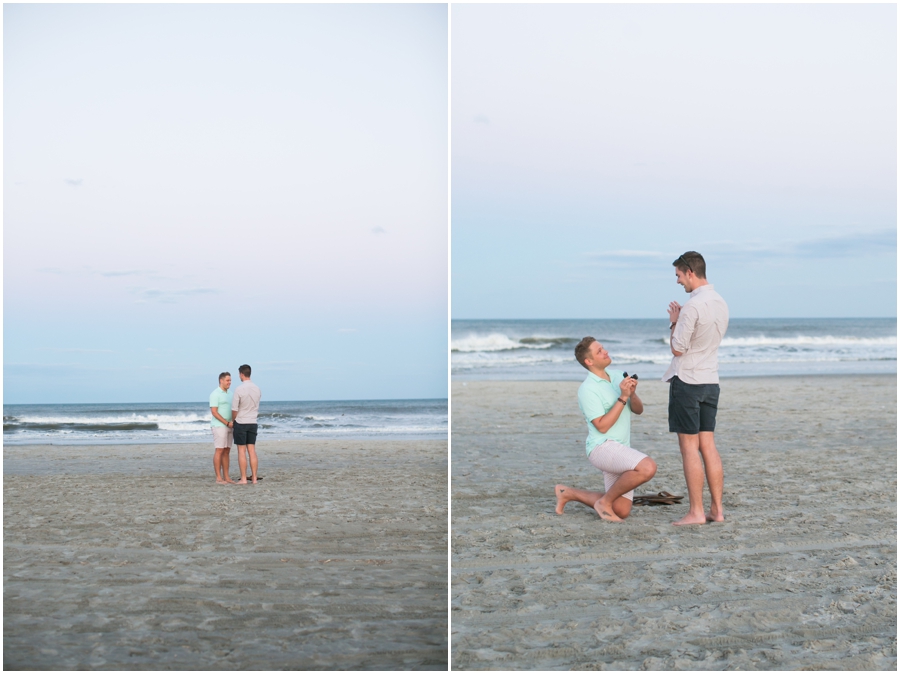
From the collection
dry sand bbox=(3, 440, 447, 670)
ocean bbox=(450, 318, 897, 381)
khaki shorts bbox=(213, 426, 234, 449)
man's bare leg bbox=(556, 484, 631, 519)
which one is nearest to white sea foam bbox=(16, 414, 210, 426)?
ocean bbox=(450, 318, 897, 381)

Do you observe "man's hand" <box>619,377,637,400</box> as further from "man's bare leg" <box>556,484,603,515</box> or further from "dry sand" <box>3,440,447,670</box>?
"dry sand" <box>3,440,447,670</box>

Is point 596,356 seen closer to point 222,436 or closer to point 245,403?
point 245,403

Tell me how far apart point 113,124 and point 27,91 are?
2.38 meters

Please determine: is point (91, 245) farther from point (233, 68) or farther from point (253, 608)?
point (253, 608)

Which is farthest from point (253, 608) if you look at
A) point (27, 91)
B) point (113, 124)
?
point (113, 124)

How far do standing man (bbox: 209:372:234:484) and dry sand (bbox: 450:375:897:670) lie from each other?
6.99 ft

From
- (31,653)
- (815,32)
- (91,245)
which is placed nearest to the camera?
(31,653)

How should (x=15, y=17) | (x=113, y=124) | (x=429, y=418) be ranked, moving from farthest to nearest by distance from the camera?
(x=429, y=418) → (x=113, y=124) → (x=15, y=17)

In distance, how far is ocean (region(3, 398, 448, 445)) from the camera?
44.2 ft

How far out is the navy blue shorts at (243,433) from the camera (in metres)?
6.41

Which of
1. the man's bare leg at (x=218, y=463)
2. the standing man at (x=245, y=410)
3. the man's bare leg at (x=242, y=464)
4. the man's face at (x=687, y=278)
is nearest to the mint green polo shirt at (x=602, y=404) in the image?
the man's face at (x=687, y=278)

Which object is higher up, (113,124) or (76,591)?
(113,124)

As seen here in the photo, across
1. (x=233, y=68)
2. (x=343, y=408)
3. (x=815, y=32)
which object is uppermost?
(x=815, y=32)

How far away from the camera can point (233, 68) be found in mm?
4082
